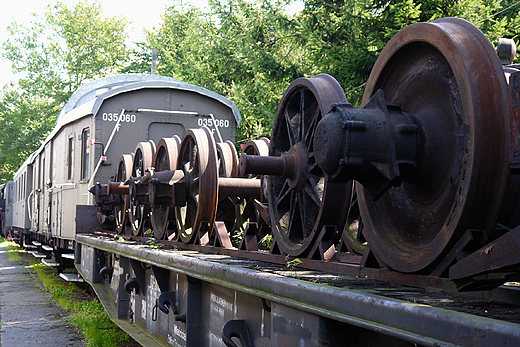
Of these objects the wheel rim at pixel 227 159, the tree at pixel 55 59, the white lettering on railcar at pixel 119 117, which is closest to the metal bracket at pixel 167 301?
the wheel rim at pixel 227 159

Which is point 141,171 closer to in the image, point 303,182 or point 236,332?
point 303,182

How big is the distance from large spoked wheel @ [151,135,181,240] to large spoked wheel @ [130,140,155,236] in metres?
0.21

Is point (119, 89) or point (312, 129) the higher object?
point (119, 89)

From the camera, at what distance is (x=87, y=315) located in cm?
816

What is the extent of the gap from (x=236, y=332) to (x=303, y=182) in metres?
0.96

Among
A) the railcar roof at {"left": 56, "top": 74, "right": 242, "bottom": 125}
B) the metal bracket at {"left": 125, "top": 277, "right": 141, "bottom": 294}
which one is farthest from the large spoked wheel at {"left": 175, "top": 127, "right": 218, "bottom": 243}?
the railcar roof at {"left": 56, "top": 74, "right": 242, "bottom": 125}

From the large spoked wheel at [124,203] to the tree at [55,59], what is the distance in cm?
3133

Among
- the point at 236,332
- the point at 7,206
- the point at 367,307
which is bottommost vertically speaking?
the point at 236,332

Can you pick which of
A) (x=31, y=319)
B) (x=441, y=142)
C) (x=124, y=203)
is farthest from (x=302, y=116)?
(x=31, y=319)

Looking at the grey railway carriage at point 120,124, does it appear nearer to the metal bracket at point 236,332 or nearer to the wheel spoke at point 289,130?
the wheel spoke at point 289,130

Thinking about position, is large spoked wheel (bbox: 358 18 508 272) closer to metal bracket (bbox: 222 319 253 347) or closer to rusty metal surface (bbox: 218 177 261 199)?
metal bracket (bbox: 222 319 253 347)

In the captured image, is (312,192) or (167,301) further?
(167,301)

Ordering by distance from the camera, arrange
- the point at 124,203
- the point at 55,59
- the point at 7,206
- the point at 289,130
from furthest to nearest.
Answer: the point at 55,59 → the point at 7,206 → the point at 124,203 → the point at 289,130

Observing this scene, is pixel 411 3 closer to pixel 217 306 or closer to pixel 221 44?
pixel 217 306
